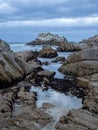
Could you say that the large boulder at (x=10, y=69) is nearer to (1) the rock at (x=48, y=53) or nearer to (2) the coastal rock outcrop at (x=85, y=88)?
(2) the coastal rock outcrop at (x=85, y=88)

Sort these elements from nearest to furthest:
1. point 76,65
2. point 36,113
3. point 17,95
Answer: point 36,113 → point 17,95 → point 76,65

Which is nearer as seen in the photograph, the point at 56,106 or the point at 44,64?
the point at 56,106

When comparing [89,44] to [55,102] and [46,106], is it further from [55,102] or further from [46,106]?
[46,106]

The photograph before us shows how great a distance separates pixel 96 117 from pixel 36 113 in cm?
430

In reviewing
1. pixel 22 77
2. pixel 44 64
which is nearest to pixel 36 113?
pixel 22 77

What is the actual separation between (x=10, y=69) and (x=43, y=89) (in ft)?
16.7

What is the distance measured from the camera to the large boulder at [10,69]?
37.0 metres

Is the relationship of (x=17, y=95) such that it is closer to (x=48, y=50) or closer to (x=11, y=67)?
(x=11, y=67)

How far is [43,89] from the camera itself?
119 ft

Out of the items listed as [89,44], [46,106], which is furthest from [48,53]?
[46,106]

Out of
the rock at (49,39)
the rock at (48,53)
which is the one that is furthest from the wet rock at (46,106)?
the rock at (49,39)

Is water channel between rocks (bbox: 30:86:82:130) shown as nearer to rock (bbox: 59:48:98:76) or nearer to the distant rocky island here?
the distant rocky island

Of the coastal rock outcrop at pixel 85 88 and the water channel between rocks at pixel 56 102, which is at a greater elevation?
the coastal rock outcrop at pixel 85 88

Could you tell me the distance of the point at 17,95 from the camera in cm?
3141
